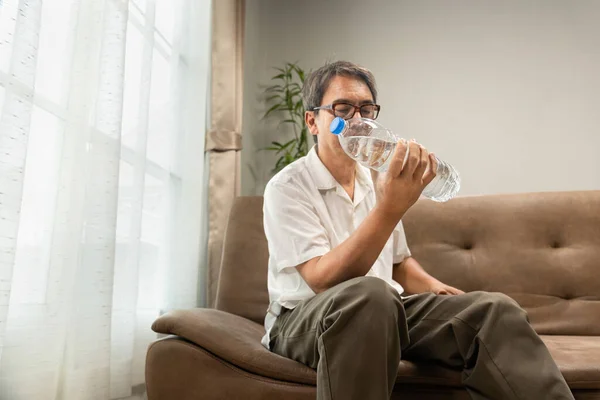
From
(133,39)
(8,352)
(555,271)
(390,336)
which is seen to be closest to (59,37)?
(133,39)

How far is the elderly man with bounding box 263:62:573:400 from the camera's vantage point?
3.07ft

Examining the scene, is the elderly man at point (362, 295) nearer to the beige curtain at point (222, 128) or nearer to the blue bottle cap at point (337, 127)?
the blue bottle cap at point (337, 127)

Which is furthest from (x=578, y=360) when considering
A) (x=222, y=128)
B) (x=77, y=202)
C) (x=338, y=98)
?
(x=222, y=128)

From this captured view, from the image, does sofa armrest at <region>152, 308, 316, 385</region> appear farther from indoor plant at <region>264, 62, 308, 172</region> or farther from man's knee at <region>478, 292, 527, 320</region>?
indoor plant at <region>264, 62, 308, 172</region>

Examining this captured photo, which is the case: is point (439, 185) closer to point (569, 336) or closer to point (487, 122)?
point (569, 336)

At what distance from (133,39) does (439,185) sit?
37.1 inches

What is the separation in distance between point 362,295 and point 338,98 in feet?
1.90

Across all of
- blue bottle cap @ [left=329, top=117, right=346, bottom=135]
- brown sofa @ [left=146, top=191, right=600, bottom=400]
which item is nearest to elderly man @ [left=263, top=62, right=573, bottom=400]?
blue bottle cap @ [left=329, top=117, right=346, bottom=135]

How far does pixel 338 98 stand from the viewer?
53.7 inches

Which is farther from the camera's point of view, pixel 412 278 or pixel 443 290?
pixel 412 278

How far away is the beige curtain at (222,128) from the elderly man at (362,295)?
2.22 feet

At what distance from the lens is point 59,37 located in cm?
119

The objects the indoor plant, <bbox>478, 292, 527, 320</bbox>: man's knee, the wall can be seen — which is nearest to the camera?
<bbox>478, 292, 527, 320</bbox>: man's knee

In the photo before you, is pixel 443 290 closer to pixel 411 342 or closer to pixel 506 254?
pixel 411 342
